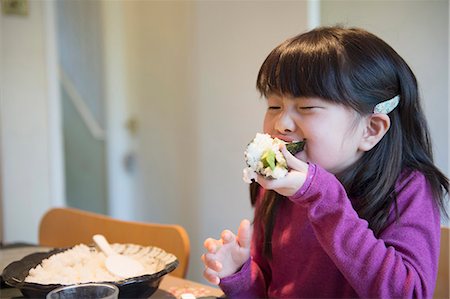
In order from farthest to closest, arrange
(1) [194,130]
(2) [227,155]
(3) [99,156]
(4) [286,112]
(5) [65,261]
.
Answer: (3) [99,156]
(1) [194,130]
(2) [227,155]
(5) [65,261]
(4) [286,112]

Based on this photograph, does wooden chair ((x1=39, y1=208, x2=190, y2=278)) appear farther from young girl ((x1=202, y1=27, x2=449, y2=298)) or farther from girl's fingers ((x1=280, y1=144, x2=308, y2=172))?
girl's fingers ((x1=280, y1=144, x2=308, y2=172))

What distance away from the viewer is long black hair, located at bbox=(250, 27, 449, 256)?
0.71 metres

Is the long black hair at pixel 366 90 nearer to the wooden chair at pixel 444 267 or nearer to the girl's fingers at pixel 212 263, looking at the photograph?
the wooden chair at pixel 444 267

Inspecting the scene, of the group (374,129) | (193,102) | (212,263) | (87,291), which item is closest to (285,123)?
(374,129)

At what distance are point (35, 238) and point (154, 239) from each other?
98 centimetres

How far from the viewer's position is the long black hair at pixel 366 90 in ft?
2.32

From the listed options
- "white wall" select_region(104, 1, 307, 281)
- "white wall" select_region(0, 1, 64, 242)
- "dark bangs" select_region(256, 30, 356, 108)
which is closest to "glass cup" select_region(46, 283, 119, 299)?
"dark bangs" select_region(256, 30, 356, 108)

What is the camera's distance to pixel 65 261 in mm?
852

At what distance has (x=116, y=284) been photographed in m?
0.71

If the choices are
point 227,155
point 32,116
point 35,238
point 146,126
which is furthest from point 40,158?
point 227,155

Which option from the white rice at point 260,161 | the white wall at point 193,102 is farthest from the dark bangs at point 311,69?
the white wall at point 193,102

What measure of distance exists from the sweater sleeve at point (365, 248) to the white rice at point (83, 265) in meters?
0.30

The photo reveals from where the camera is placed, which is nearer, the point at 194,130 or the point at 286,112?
the point at 286,112

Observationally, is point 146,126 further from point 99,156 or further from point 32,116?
point 32,116
